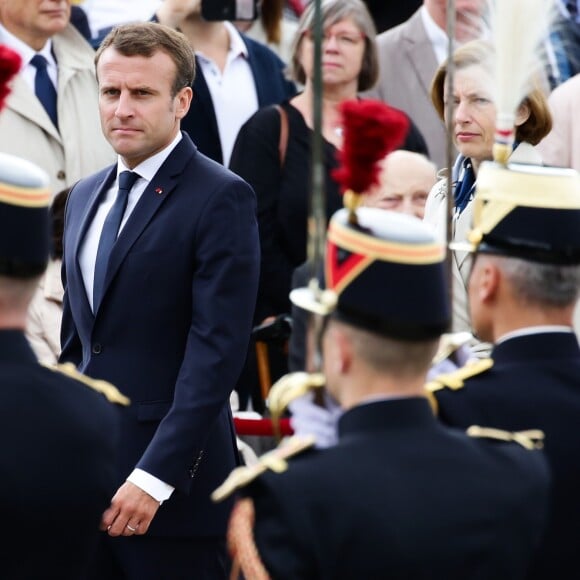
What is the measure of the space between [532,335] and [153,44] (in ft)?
6.43

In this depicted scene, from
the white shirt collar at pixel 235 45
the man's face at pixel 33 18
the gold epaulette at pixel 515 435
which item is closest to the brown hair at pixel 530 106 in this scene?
the white shirt collar at pixel 235 45

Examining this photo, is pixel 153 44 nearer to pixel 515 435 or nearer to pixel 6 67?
pixel 6 67

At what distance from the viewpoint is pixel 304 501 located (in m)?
3.17

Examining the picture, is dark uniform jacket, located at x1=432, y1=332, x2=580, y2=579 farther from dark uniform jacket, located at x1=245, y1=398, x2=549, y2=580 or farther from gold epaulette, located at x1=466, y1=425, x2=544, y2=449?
dark uniform jacket, located at x1=245, y1=398, x2=549, y2=580

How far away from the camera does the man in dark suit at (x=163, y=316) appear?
4961 mm

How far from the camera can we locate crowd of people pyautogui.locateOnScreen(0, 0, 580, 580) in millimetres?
3252

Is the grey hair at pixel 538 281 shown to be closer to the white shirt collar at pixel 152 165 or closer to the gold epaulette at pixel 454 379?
the gold epaulette at pixel 454 379

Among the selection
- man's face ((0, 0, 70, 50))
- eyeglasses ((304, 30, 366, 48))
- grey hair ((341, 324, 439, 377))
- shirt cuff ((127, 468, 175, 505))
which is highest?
grey hair ((341, 324, 439, 377))

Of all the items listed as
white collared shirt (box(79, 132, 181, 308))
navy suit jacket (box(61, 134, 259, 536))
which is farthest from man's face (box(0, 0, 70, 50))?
navy suit jacket (box(61, 134, 259, 536))

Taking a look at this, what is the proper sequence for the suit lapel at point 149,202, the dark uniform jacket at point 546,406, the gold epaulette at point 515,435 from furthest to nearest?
the suit lapel at point 149,202
the dark uniform jacket at point 546,406
the gold epaulette at point 515,435

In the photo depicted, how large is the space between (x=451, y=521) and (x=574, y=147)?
4020mm

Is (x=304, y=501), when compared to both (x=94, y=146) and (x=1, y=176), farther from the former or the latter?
(x=94, y=146)

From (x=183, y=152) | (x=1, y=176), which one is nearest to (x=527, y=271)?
(x=1, y=176)

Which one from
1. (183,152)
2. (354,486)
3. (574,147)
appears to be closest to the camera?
(354,486)
